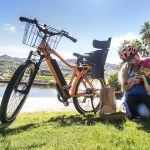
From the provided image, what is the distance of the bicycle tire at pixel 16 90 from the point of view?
585 centimetres

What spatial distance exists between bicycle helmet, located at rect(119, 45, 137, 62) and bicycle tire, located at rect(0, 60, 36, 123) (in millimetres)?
1580

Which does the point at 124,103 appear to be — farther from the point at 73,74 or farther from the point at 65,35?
the point at 65,35

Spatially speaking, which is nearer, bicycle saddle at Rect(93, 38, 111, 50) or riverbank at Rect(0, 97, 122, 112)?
bicycle saddle at Rect(93, 38, 111, 50)

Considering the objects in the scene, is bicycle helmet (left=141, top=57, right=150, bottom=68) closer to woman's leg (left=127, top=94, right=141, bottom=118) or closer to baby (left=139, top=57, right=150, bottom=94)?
baby (left=139, top=57, right=150, bottom=94)

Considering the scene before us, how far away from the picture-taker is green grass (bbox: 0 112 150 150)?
4484mm

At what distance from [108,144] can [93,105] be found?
3.12 m

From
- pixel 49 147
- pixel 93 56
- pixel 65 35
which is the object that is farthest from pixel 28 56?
pixel 49 147

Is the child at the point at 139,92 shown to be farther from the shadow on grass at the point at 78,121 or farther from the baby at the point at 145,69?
the shadow on grass at the point at 78,121

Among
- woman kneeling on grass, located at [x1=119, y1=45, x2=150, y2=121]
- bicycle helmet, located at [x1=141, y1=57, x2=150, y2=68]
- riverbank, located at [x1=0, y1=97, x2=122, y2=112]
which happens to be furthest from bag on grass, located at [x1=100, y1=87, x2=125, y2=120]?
riverbank, located at [x1=0, y1=97, x2=122, y2=112]

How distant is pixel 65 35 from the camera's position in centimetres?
698

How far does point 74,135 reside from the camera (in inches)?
202

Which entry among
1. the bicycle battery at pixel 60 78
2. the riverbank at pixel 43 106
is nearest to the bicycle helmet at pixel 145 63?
the bicycle battery at pixel 60 78

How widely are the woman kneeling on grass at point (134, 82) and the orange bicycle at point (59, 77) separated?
976 millimetres

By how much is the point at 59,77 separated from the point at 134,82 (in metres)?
1.43
